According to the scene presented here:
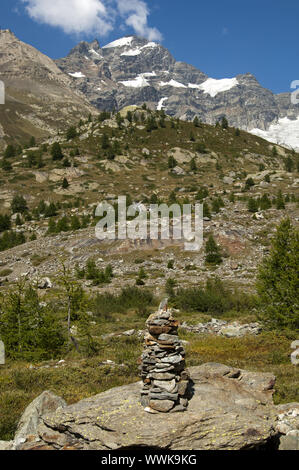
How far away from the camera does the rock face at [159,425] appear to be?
5555mm

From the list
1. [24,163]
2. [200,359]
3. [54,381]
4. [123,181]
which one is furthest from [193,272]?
[24,163]

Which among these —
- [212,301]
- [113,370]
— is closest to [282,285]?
[212,301]

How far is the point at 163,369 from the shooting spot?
6.49 meters

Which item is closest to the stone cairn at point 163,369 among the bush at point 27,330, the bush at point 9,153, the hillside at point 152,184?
the bush at point 27,330

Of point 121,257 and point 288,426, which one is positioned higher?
point 121,257

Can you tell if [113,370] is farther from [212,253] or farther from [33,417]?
[212,253]

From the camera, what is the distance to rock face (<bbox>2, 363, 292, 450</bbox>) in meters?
5.55

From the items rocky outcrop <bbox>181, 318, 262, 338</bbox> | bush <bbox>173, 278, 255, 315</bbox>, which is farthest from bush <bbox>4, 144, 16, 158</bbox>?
rocky outcrop <bbox>181, 318, 262, 338</bbox>

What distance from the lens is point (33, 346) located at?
14180 millimetres

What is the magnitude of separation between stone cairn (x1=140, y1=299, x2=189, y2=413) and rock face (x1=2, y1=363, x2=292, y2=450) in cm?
20

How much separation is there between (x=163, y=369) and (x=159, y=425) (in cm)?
104

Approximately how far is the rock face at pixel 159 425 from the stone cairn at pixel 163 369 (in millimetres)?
195
